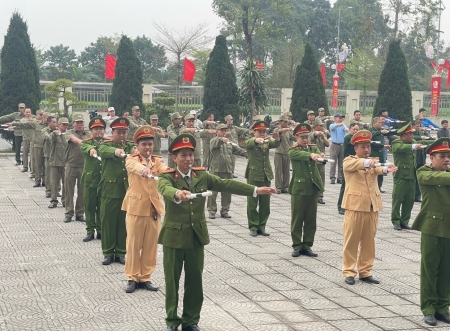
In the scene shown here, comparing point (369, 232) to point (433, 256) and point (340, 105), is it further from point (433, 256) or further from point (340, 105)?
point (340, 105)

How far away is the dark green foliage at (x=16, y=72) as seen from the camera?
25453mm

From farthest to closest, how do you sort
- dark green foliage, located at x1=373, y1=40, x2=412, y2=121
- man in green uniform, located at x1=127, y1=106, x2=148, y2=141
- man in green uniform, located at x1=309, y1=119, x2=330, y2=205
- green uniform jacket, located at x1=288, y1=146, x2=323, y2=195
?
1. dark green foliage, located at x1=373, y1=40, x2=412, y2=121
2. man in green uniform, located at x1=127, y1=106, x2=148, y2=141
3. man in green uniform, located at x1=309, y1=119, x2=330, y2=205
4. green uniform jacket, located at x1=288, y1=146, x2=323, y2=195

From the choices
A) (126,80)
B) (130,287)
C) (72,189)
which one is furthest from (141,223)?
(126,80)

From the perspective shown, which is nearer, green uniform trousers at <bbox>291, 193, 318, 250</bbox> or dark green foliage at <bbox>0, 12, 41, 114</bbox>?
green uniform trousers at <bbox>291, 193, 318, 250</bbox>

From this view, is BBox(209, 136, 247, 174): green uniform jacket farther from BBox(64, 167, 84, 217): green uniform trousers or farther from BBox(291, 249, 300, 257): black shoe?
BBox(291, 249, 300, 257): black shoe

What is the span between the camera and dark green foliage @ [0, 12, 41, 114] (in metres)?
25.5

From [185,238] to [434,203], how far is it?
8.21ft

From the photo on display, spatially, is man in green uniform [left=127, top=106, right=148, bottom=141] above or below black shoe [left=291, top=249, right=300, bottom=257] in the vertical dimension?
above

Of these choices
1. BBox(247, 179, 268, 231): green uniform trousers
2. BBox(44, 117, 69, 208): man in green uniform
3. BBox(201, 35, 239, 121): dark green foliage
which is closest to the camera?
BBox(247, 179, 268, 231): green uniform trousers

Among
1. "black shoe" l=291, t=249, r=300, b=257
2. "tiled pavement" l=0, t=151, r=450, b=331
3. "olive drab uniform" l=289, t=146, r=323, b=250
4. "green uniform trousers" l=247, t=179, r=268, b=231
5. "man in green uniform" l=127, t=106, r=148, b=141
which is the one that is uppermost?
"man in green uniform" l=127, t=106, r=148, b=141

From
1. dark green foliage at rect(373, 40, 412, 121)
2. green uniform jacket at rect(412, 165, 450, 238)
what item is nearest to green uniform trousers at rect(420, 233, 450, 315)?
green uniform jacket at rect(412, 165, 450, 238)

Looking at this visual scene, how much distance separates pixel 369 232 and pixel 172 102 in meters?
19.3

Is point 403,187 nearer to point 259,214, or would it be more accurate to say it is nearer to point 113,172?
point 259,214

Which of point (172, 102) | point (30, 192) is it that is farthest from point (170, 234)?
point (172, 102)
